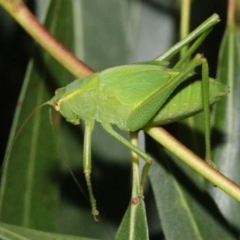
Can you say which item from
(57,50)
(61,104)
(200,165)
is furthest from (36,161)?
(200,165)

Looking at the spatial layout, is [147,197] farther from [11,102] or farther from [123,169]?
[11,102]

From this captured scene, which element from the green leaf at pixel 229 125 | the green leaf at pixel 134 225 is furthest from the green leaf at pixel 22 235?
the green leaf at pixel 229 125

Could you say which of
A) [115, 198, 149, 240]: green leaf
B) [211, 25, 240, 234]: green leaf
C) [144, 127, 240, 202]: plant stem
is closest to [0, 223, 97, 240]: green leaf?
[115, 198, 149, 240]: green leaf

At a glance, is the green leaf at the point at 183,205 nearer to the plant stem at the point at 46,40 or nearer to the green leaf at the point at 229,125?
the green leaf at the point at 229,125

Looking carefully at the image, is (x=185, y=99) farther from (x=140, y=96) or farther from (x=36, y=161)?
(x=36, y=161)

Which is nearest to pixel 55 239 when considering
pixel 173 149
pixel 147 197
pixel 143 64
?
pixel 173 149
